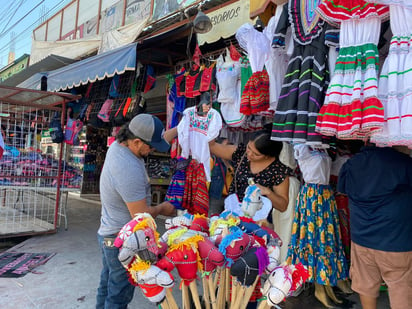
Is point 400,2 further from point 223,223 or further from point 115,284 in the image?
point 115,284

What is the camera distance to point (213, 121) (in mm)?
3176

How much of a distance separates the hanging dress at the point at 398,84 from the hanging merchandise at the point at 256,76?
104 cm

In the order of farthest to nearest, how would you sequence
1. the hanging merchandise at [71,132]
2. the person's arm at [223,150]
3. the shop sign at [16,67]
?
the shop sign at [16,67], the hanging merchandise at [71,132], the person's arm at [223,150]

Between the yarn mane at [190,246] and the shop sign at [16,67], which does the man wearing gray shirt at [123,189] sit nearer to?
the yarn mane at [190,246]

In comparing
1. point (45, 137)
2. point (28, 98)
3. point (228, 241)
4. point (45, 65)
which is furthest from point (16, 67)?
point (228, 241)

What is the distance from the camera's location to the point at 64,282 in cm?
340

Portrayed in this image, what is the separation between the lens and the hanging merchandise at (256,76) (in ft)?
9.01

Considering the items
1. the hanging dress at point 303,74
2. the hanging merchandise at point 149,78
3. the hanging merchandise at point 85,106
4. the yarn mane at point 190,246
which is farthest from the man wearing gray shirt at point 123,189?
the hanging merchandise at point 85,106

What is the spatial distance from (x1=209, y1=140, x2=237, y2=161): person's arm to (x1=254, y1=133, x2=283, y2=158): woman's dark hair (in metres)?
0.50

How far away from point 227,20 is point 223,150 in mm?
1769

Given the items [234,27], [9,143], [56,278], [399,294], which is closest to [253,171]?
[399,294]

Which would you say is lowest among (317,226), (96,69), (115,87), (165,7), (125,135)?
(317,226)

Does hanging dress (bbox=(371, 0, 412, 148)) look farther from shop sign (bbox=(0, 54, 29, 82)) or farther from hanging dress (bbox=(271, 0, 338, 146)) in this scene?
shop sign (bbox=(0, 54, 29, 82))

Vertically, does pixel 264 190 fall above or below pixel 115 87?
below
